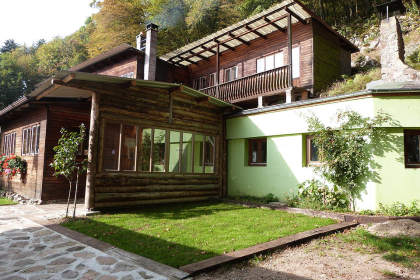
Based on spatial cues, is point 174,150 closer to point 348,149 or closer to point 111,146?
point 111,146

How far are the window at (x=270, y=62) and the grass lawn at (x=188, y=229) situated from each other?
8611mm

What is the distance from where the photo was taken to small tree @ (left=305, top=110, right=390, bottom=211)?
24.5ft

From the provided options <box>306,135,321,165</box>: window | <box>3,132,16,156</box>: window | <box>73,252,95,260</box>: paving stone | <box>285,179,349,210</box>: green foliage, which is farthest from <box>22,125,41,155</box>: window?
<box>306,135,321,165</box>: window

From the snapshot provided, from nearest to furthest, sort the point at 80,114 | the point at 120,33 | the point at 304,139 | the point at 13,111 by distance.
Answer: the point at 304,139 < the point at 80,114 < the point at 13,111 < the point at 120,33

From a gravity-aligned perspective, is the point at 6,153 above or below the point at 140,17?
below

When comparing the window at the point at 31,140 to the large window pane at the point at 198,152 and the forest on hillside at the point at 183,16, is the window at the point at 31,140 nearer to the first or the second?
the large window pane at the point at 198,152

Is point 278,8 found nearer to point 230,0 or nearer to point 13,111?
point 13,111

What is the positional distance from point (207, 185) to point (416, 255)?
22.4 feet

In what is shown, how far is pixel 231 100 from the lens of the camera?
13.9 meters

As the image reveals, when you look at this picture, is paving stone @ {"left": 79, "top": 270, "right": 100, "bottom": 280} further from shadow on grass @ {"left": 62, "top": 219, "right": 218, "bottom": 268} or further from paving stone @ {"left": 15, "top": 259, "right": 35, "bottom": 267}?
paving stone @ {"left": 15, "top": 259, "right": 35, "bottom": 267}

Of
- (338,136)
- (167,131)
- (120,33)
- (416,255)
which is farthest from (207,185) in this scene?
(120,33)

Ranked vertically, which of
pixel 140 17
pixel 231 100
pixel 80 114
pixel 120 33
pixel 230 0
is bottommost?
pixel 80 114

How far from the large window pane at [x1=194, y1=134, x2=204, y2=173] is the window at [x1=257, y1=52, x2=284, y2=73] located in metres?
6.49

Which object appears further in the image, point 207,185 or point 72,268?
point 207,185
